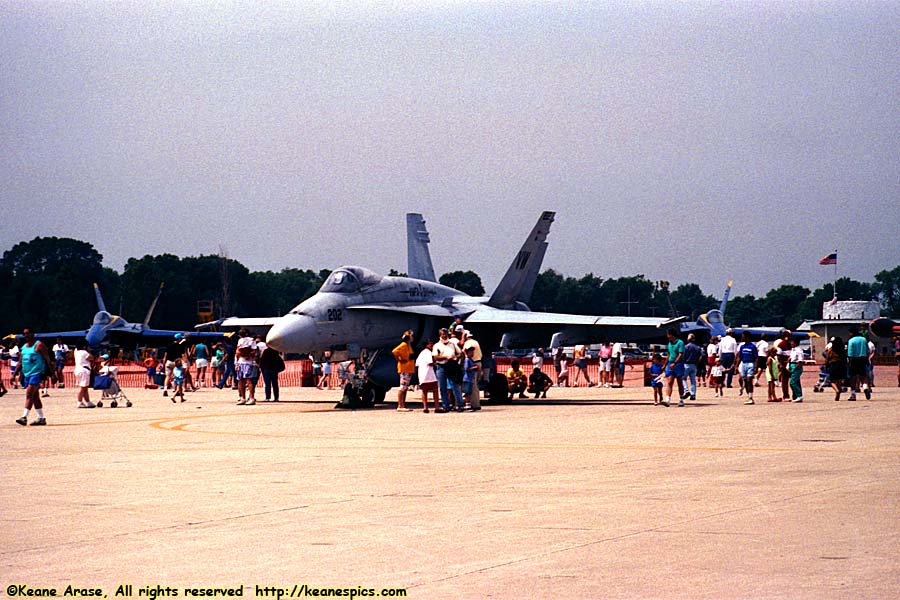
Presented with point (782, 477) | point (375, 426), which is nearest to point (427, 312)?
point (375, 426)

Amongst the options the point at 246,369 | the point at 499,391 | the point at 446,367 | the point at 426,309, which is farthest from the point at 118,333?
the point at 446,367

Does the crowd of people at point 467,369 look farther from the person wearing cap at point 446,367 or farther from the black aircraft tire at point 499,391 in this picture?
the black aircraft tire at point 499,391

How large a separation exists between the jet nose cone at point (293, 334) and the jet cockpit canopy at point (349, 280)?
1.53m

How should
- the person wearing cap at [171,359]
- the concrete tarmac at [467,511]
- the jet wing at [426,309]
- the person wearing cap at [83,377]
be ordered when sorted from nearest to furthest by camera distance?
the concrete tarmac at [467,511] < the person wearing cap at [83,377] < the jet wing at [426,309] < the person wearing cap at [171,359]

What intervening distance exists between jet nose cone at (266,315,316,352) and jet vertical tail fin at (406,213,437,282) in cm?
1097

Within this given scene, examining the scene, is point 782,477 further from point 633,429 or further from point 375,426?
point 375,426

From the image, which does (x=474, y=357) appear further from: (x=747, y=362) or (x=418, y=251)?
(x=418, y=251)

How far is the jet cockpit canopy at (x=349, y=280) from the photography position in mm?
28031

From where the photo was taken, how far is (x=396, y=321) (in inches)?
1137

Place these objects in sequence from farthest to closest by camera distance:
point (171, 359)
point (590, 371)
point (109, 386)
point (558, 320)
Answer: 1. point (590, 371)
2. point (171, 359)
3. point (558, 320)
4. point (109, 386)

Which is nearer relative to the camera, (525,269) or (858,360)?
(858,360)

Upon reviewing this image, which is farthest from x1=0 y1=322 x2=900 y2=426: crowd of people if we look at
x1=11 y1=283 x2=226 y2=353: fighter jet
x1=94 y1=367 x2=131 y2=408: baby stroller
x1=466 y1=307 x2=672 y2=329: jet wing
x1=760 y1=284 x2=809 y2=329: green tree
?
x1=760 y1=284 x2=809 y2=329: green tree

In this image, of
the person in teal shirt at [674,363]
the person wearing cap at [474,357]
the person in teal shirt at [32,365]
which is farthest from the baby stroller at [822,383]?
the person in teal shirt at [32,365]

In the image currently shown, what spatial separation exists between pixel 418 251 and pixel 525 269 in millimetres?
5385
